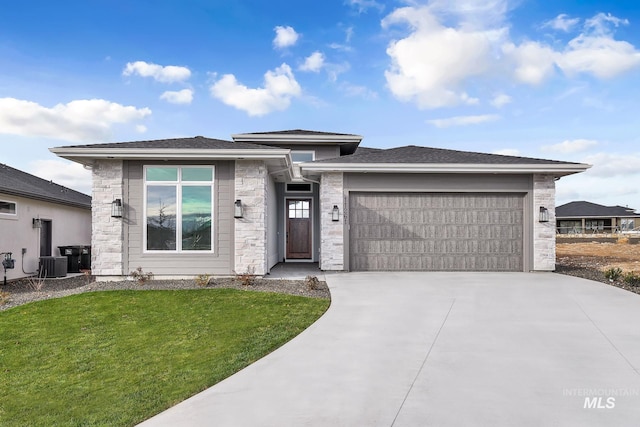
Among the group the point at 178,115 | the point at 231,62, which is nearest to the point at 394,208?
the point at 231,62

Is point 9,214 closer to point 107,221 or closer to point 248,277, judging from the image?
point 107,221

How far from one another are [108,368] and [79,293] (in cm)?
481

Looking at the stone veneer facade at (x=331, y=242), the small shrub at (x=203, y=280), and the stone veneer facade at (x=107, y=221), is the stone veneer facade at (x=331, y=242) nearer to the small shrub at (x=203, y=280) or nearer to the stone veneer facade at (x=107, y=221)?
the small shrub at (x=203, y=280)

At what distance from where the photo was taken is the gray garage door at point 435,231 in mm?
12047

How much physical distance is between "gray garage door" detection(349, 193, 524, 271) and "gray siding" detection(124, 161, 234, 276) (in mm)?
3589

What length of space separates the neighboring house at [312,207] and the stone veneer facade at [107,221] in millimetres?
25

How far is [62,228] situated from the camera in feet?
48.7

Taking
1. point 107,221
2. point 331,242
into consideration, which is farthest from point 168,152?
point 331,242

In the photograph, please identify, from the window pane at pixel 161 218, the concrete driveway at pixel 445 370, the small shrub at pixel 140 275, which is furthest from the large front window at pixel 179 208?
the concrete driveway at pixel 445 370

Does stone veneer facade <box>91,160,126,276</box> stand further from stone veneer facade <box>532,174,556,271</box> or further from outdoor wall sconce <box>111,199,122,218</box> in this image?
stone veneer facade <box>532,174,556,271</box>

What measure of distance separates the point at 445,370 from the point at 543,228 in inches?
364

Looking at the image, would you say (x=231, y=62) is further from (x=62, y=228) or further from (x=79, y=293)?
(x=79, y=293)

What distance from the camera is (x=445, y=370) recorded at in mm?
4379

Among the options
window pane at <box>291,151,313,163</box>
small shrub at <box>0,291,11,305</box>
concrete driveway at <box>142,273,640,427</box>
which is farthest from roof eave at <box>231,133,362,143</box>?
small shrub at <box>0,291,11,305</box>
